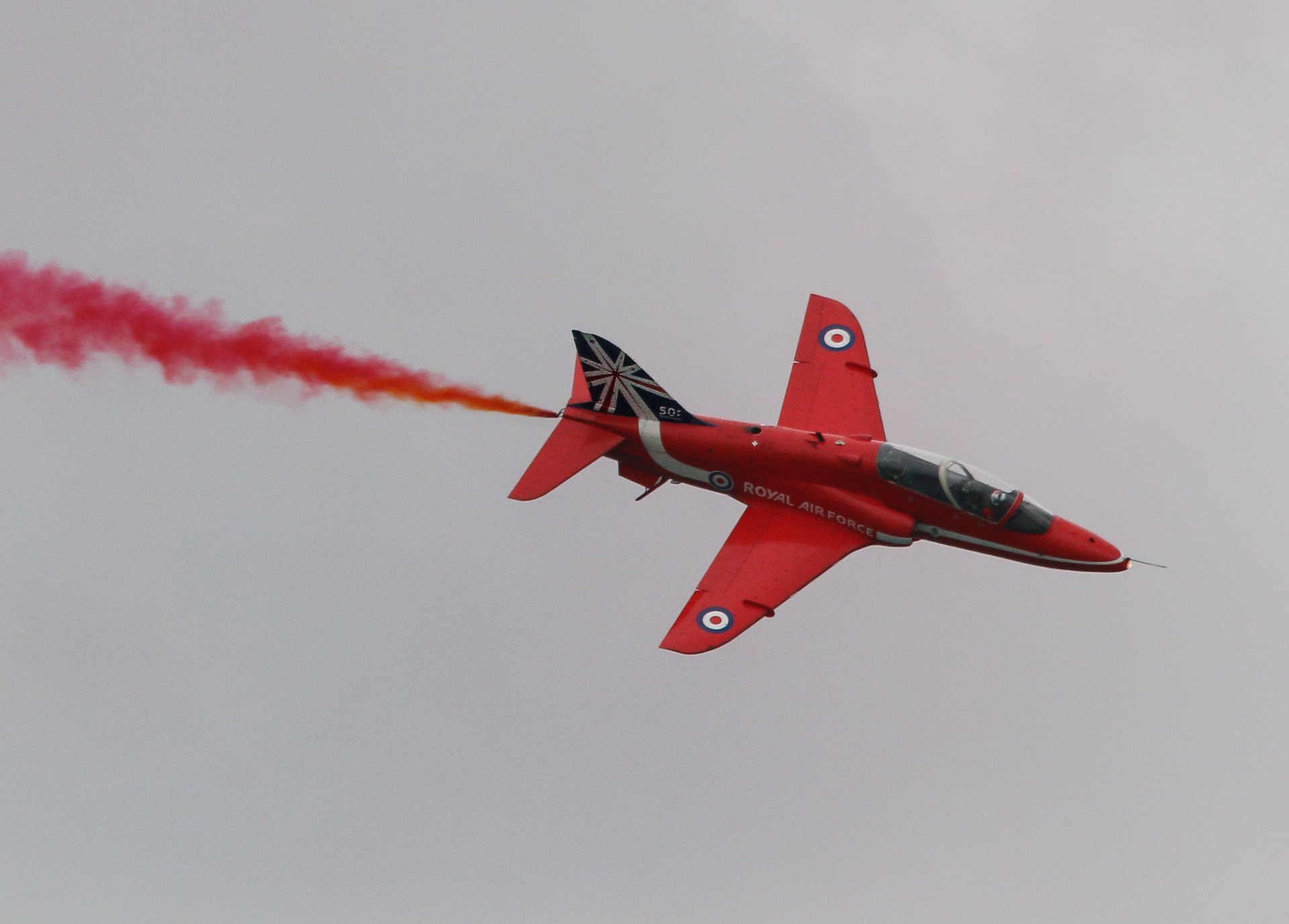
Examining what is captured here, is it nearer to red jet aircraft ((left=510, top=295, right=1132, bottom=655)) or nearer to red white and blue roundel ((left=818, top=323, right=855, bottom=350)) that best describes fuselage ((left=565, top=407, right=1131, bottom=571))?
red jet aircraft ((left=510, top=295, right=1132, bottom=655))

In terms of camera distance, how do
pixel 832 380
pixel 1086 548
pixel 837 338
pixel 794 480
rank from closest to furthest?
1. pixel 1086 548
2. pixel 794 480
3. pixel 832 380
4. pixel 837 338

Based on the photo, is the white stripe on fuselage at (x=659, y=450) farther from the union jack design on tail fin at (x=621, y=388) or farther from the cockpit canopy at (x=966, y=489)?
the cockpit canopy at (x=966, y=489)

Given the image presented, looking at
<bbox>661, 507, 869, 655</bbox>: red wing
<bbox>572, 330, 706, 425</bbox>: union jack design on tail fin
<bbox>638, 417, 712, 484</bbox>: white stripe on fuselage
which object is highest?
<bbox>572, 330, 706, 425</bbox>: union jack design on tail fin

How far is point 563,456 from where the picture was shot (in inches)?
1735

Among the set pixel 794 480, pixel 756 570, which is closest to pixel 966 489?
pixel 794 480

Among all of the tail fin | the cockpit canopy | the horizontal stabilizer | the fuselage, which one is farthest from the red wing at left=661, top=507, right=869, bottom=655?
the horizontal stabilizer

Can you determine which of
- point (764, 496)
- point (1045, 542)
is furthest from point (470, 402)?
point (1045, 542)

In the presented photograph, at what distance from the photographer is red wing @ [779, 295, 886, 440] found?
4456cm

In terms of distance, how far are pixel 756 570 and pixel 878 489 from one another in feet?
11.9

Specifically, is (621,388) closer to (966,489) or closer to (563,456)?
(563,456)

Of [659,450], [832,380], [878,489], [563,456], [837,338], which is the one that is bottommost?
[563,456]

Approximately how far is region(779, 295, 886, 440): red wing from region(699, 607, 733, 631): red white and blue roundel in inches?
237

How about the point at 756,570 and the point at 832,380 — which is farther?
the point at 832,380

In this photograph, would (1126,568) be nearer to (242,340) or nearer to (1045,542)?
(1045,542)
